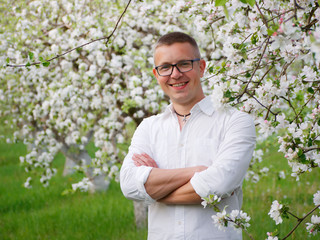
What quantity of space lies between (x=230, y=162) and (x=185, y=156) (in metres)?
0.34

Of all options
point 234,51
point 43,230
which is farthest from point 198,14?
point 43,230

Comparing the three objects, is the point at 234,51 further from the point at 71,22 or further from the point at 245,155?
the point at 71,22

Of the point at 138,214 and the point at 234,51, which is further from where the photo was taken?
the point at 138,214

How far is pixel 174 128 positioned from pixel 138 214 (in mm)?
3444

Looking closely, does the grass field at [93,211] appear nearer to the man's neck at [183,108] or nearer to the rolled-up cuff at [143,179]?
the man's neck at [183,108]

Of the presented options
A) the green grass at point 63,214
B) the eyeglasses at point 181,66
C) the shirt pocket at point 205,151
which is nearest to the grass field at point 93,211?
the green grass at point 63,214

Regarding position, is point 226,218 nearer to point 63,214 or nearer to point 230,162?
point 230,162

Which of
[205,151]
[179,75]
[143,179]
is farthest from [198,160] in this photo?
[179,75]

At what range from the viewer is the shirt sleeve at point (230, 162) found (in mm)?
2160

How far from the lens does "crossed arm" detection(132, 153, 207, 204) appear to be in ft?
7.34

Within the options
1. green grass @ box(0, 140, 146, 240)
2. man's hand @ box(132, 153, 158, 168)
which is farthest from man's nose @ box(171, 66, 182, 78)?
green grass @ box(0, 140, 146, 240)

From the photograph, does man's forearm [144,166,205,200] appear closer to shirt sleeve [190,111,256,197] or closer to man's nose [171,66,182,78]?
shirt sleeve [190,111,256,197]

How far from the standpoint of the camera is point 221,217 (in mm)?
1869

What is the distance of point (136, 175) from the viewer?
2375 millimetres
